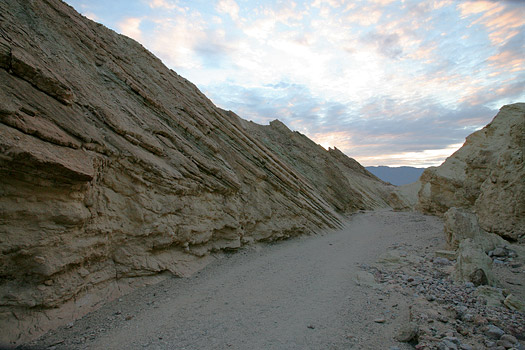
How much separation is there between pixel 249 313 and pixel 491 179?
10405mm

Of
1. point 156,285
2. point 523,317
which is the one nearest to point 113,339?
point 156,285

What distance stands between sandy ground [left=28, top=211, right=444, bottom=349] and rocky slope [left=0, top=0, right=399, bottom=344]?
593mm

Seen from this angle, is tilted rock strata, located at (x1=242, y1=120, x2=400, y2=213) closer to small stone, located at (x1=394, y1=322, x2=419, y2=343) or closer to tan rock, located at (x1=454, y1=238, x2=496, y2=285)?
tan rock, located at (x1=454, y1=238, x2=496, y2=285)

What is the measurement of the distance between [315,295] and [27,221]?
256 inches

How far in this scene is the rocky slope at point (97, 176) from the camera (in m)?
4.89

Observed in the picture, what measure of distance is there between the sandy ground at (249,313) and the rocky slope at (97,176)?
0.59 metres

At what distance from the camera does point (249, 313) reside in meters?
5.95

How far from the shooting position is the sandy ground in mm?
4840

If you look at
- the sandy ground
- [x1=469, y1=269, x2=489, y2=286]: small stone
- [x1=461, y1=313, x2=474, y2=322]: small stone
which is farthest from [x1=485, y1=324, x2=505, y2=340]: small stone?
[x1=469, y1=269, x2=489, y2=286]: small stone

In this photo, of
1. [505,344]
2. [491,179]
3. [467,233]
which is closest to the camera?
[505,344]

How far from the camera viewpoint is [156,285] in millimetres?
7090

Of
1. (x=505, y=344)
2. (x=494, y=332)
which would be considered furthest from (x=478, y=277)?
(x=505, y=344)

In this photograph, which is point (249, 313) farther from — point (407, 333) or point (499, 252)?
point (499, 252)

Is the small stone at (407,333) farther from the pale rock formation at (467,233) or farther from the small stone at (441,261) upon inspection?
the pale rock formation at (467,233)
